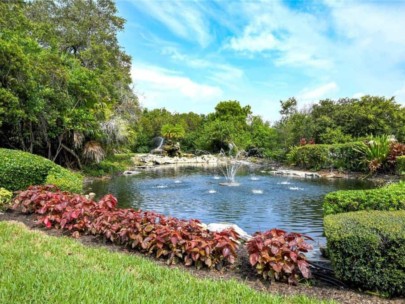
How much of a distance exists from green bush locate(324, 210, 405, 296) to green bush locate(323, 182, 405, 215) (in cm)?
109

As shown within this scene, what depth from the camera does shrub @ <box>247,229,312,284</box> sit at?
3482 millimetres

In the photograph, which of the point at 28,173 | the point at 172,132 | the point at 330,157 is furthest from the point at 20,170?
the point at 172,132

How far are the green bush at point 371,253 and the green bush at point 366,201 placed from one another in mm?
1091

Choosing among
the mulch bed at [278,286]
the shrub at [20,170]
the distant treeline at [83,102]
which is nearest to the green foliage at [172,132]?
the distant treeline at [83,102]

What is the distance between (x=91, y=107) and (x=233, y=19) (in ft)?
27.7

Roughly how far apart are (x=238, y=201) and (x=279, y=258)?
5.94 metres

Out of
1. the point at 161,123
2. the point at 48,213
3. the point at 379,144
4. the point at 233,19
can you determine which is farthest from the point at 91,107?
the point at 161,123

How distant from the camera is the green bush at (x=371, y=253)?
3080 mm

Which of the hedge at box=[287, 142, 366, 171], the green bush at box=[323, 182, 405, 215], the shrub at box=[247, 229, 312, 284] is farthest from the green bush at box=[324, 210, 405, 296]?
the hedge at box=[287, 142, 366, 171]

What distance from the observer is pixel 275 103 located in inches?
1506

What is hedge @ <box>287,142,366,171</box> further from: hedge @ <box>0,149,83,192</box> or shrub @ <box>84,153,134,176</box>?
hedge @ <box>0,149,83,192</box>

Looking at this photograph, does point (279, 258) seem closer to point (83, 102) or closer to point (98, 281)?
point (98, 281)

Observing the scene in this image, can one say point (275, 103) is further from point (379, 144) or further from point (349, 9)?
point (349, 9)

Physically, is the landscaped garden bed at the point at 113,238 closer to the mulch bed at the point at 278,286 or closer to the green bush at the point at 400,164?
the mulch bed at the point at 278,286
